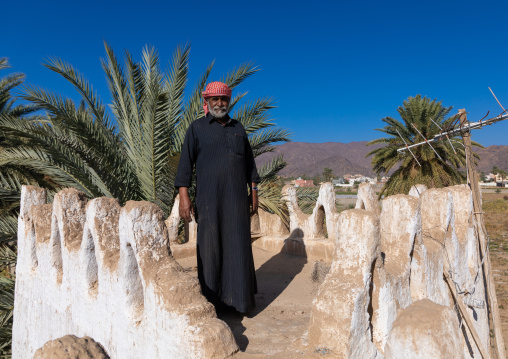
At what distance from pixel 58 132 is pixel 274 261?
4.30m

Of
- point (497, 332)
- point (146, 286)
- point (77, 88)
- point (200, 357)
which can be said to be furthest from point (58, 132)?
point (497, 332)

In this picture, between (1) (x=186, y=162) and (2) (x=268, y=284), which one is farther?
(2) (x=268, y=284)

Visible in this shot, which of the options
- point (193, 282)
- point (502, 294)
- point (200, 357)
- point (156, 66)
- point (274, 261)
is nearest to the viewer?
point (200, 357)

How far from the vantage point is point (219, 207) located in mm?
3262

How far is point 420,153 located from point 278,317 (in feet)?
48.6

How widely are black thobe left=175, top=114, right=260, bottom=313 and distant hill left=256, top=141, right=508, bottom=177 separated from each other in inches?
3172

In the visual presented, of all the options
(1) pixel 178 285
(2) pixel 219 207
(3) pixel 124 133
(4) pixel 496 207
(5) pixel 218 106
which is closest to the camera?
(1) pixel 178 285

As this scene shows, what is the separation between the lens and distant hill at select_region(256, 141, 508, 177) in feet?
375

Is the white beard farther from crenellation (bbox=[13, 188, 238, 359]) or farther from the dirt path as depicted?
the dirt path

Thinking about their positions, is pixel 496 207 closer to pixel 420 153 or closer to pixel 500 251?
pixel 500 251

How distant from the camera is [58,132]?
7016mm

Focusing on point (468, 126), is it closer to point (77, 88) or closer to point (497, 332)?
point (497, 332)

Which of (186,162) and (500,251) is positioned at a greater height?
(186,162)

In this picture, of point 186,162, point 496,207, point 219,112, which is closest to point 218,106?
point 219,112
